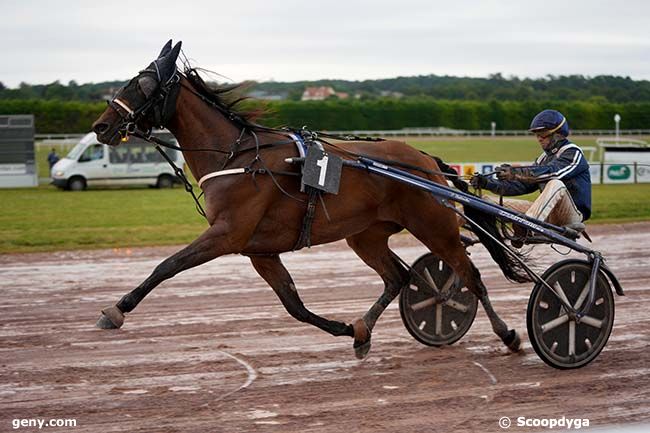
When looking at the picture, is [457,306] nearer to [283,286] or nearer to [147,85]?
[283,286]

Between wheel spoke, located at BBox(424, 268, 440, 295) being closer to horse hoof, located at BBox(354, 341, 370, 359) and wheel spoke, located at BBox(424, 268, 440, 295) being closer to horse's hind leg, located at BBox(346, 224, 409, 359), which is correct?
horse's hind leg, located at BBox(346, 224, 409, 359)

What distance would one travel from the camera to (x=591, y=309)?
20.9 ft

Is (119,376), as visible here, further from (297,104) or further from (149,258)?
(297,104)

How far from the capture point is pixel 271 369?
6254 millimetres

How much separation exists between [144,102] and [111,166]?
22.1m

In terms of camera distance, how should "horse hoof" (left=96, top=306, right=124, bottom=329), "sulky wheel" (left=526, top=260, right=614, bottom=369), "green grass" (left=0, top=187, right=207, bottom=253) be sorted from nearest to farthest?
"horse hoof" (left=96, top=306, right=124, bottom=329), "sulky wheel" (left=526, top=260, right=614, bottom=369), "green grass" (left=0, top=187, right=207, bottom=253)

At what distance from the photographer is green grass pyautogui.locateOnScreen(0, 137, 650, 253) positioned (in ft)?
46.8

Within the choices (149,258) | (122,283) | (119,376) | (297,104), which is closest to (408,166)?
(119,376)

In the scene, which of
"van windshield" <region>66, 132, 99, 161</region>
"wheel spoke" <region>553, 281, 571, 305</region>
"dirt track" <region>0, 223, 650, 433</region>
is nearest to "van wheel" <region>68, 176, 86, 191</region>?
"van windshield" <region>66, 132, 99, 161</region>

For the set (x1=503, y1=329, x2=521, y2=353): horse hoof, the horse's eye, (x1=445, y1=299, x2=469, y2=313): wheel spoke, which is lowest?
(x1=503, y1=329, x2=521, y2=353): horse hoof

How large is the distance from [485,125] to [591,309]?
54.4m

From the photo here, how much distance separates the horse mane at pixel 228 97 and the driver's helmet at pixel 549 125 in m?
Result: 2.00

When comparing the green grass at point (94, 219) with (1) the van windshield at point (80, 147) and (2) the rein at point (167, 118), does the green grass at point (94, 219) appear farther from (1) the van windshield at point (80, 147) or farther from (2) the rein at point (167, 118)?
(2) the rein at point (167, 118)

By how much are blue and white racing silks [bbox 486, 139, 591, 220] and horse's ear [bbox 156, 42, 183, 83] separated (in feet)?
8.01
